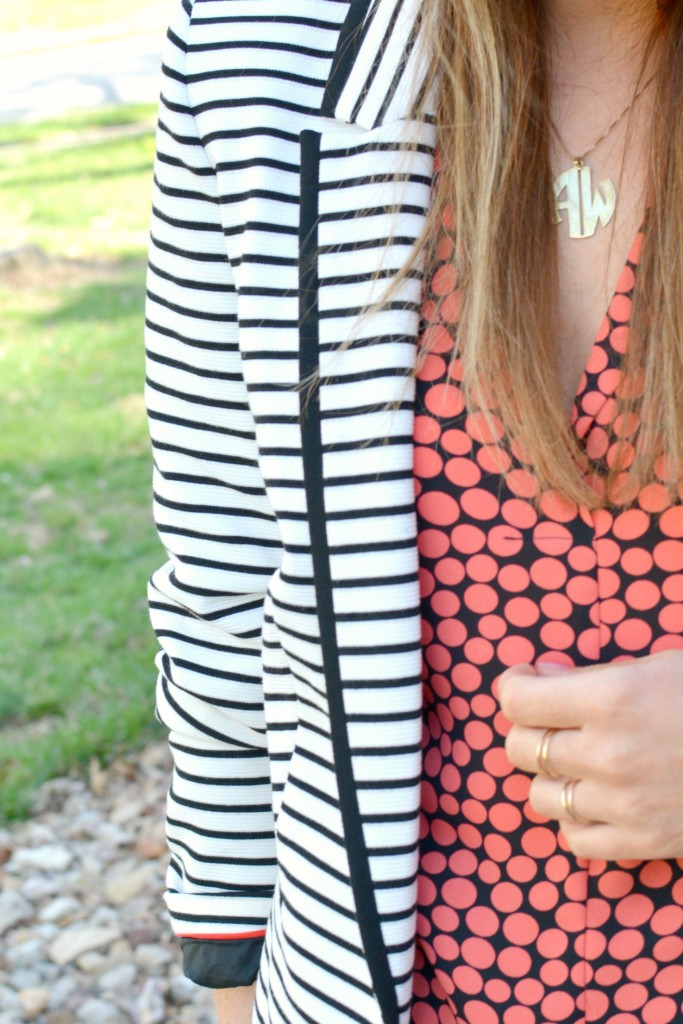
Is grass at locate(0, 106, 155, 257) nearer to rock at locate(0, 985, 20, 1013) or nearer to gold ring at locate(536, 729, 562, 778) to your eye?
rock at locate(0, 985, 20, 1013)

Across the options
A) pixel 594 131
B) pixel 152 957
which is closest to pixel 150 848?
pixel 152 957

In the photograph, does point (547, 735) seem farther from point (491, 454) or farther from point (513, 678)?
point (491, 454)

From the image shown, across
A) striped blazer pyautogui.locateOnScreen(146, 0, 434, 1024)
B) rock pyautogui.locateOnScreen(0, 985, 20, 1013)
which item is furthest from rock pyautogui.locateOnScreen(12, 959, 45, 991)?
striped blazer pyautogui.locateOnScreen(146, 0, 434, 1024)

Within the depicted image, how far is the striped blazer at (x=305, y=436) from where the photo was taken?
3.55 ft

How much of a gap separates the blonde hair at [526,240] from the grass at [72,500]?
3040mm

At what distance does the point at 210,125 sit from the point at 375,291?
236 mm

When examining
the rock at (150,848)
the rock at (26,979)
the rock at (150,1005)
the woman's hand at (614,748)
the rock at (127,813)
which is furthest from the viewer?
the rock at (127,813)

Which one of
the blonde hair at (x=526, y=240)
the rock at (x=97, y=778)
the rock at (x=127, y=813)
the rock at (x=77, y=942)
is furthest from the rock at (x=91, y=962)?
the blonde hair at (x=526, y=240)

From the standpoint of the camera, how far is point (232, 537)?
1.24 m

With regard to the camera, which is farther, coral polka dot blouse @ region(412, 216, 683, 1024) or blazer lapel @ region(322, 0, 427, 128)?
blazer lapel @ region(322, 0, 427, 128)

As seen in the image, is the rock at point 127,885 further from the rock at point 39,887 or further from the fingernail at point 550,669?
the fingernail at point 550,669

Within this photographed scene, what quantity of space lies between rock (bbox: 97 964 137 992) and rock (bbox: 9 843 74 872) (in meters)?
0.45

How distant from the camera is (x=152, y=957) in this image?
3221 mm

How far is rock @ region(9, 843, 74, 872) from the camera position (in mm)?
3531
